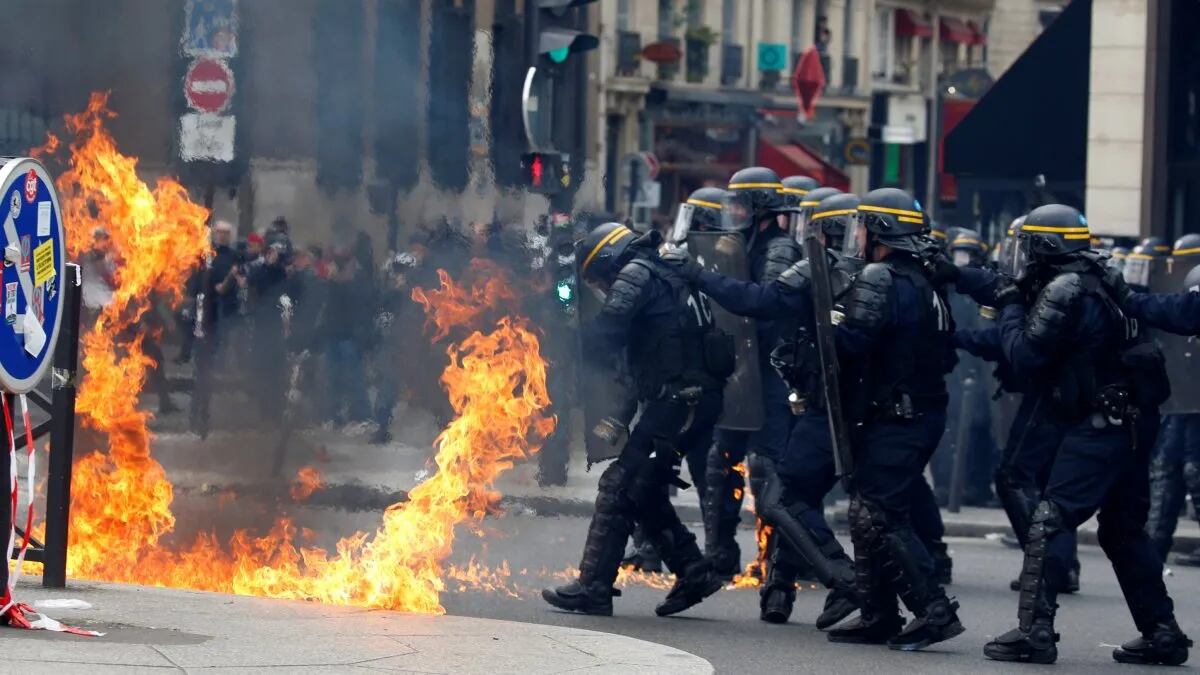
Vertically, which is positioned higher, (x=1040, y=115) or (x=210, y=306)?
(x=1040, y=115)

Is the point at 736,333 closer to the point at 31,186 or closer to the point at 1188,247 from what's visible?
the point at 1188,247

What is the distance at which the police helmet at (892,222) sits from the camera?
7973 millimetres

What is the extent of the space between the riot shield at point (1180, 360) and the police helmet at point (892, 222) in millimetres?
3026

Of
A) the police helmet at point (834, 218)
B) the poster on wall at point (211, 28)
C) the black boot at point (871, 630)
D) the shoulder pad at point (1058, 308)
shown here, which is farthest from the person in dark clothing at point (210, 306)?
the shoulder pad at point (1058, 308)

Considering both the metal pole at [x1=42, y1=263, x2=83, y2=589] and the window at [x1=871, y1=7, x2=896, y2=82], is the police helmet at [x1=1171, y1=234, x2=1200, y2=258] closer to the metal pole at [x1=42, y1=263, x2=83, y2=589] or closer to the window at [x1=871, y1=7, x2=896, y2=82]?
the metal pole at [x1=42, y1=263, x2=83, y2=589]

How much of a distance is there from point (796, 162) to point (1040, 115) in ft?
68.1

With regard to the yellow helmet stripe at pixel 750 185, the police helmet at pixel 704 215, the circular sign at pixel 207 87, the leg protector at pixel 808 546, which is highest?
the circular sign at pixel 207 87

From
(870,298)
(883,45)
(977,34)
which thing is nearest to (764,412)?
(870,298)

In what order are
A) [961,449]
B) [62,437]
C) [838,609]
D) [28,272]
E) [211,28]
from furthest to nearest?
[961,449], [211,28], [838,609], [62,437], [28,272]

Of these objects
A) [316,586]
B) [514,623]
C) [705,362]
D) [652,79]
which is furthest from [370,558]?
[652,79]

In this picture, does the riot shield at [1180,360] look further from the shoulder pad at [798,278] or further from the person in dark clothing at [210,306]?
the person in dark clothing at [210,306]

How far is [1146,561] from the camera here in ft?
25.4

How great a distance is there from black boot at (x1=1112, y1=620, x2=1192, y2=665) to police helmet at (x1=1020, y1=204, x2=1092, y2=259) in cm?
141

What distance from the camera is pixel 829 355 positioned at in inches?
313
